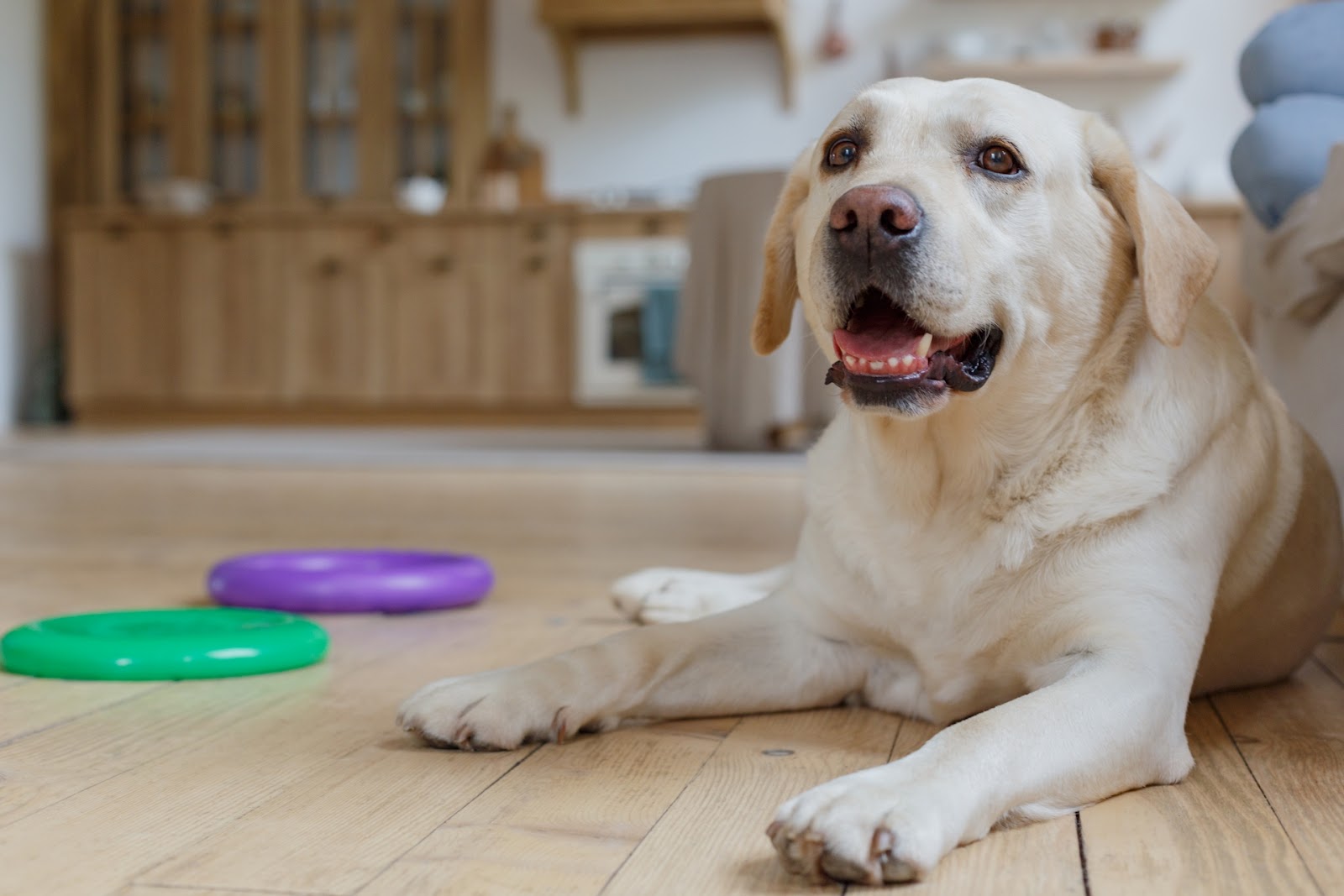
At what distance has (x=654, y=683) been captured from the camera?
1526 millimetres

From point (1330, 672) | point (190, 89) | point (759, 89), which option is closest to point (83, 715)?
point (1330, 672)

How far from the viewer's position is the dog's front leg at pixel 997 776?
103 centimetres

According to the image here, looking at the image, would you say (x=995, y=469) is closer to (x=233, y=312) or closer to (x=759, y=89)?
(x=759, y=89)

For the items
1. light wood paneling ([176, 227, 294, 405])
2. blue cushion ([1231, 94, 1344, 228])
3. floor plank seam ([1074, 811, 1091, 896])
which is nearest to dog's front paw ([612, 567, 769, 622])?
floor plank seam ([1074, 811, 1091, 896])

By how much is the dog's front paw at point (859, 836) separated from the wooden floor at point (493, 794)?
0.9 inches

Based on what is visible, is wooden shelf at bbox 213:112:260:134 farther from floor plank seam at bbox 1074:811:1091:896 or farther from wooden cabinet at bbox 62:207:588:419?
floor plank seam at bbox 1074:811:1091:896

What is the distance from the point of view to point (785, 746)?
146 cm

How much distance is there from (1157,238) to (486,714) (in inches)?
32.7

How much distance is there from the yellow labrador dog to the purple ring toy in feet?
2.55

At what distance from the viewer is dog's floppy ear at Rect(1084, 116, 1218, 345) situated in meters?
1.43

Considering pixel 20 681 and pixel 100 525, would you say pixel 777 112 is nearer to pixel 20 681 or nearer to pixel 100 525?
pixel 100 525

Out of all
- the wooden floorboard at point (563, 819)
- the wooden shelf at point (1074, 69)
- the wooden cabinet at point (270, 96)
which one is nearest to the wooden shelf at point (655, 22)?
the wooden cabinet at point (270, 96)

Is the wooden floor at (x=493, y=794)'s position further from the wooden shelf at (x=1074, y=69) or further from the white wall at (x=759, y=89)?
the white wall at (x=759, y=89)

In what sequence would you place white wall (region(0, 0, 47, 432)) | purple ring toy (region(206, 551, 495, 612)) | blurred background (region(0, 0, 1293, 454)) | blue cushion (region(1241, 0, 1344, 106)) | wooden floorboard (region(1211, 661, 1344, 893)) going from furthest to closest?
white wall (region(0, 0, 47, 432)), blurred background (region(0, 0, 1293, 454)), blue cushion (region(1241, 0, 1344, 106)), purple ring toy (region(206, 551, 495, 612)), wooden floorboard (region(1211, 661, 1344, 893))
